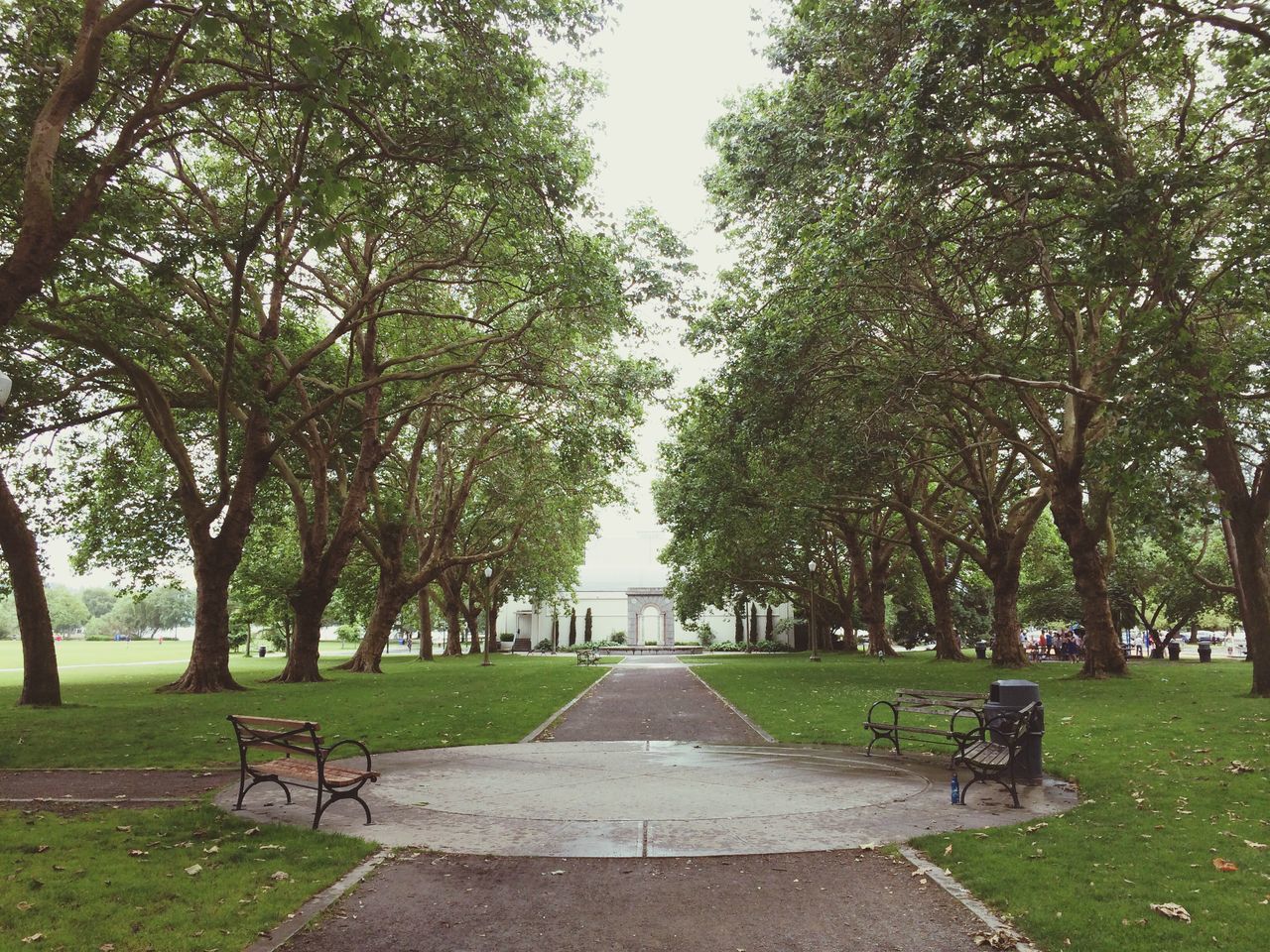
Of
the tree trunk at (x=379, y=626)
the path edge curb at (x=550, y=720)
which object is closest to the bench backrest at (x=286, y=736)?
the path edge curb at (x=550, y=720)

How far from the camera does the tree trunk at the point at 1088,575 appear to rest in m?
19.8

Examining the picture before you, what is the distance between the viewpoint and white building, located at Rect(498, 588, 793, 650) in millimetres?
68500

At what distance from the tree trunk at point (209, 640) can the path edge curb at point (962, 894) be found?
17362mm

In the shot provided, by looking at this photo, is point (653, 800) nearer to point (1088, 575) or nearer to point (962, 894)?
point (962, 894)

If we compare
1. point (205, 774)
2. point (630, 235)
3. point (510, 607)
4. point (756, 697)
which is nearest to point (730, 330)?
point (630, 235)

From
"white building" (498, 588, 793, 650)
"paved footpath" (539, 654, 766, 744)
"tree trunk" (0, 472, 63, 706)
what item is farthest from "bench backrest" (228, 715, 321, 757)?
"white building" (498, 588, 793, 650)

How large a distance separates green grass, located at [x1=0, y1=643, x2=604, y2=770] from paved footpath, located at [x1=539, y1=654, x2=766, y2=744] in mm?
643

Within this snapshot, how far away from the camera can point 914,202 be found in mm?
11102

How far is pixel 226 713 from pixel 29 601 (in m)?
4.33

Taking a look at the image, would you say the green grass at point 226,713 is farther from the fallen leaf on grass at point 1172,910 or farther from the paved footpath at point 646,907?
the fallen leaf on grass at point 1172,910

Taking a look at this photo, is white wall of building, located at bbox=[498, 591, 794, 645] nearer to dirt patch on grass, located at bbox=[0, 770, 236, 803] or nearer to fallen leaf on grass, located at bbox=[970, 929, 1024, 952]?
dirt patch on grass, located at bbox=[0, 770, 236, 803]

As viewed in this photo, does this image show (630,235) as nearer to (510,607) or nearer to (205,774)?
(205,774)

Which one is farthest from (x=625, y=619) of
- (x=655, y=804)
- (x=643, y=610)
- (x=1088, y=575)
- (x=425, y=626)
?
(x=655, y=804)

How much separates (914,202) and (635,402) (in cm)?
1017
